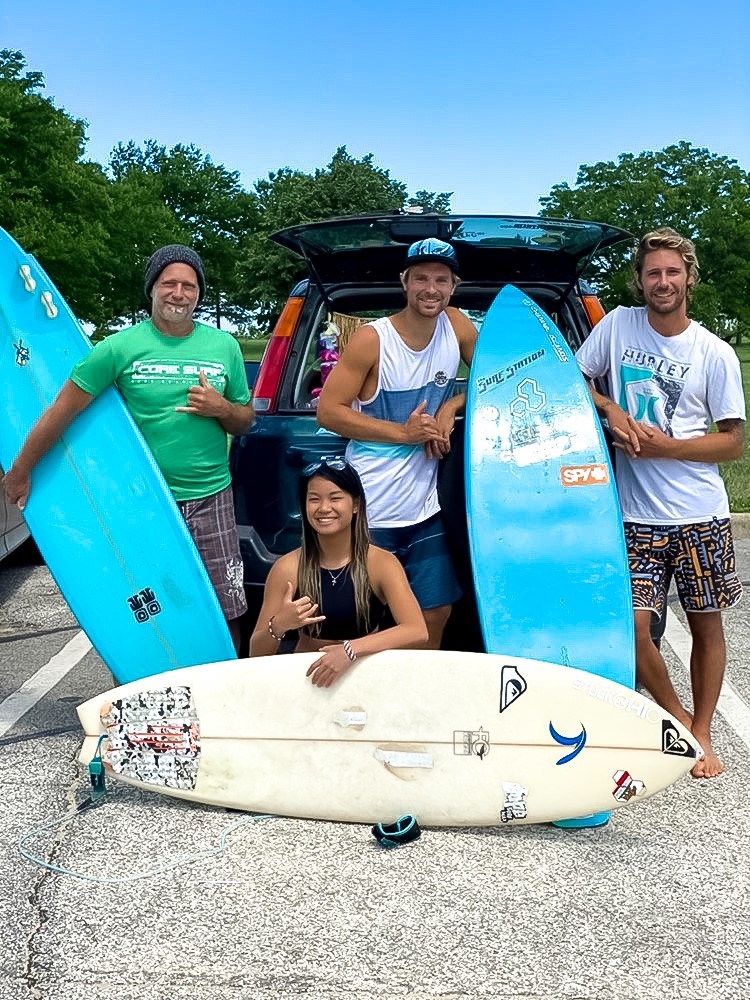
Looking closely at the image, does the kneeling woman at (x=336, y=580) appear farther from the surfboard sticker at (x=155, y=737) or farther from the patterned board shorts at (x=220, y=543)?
the patterned board shorts at (x=220, y=543)

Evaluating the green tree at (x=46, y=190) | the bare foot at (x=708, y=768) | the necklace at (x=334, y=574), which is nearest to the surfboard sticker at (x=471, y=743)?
the necklace at (x=334, y=574)

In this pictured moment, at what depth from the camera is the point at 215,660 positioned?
3.86 metres

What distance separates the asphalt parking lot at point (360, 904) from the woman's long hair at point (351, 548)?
0.71 meters

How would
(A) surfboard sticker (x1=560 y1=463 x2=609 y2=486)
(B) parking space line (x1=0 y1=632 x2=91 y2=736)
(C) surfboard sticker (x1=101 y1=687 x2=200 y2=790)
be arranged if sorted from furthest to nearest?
(B) parking space line (x1=0 y1=632 x2=91 y2=736)
(A) surfboard sticker (x1=560 y1=463 x2=609 y2=486)
(C) surfboard sticker (x1=101 y1=687 x2=200 y2=790)

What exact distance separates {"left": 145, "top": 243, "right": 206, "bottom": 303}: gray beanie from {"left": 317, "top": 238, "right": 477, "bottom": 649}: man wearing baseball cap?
2.09 ft

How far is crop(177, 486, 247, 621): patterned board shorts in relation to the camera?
12.6 ft

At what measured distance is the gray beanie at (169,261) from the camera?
12.1 feet

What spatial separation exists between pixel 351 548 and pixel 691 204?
2382 inches

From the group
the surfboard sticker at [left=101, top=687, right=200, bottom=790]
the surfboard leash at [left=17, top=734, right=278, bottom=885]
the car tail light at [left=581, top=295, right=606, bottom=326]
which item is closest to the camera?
the surfboard leash at [left=17, top=734, right=278, bottom=885]

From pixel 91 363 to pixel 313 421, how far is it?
2.76 feet

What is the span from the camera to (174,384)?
12.1 ft

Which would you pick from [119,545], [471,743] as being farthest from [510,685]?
[119,545]

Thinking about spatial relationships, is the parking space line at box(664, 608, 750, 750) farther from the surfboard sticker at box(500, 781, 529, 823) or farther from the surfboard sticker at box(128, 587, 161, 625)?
the surfboard sticker at box(128, 587, 161, 625)

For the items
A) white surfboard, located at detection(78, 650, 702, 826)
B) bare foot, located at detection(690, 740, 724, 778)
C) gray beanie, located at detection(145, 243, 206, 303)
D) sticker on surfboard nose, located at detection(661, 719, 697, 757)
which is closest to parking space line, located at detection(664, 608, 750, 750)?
bare foot, located at detection(690, 740, 724, 778)
